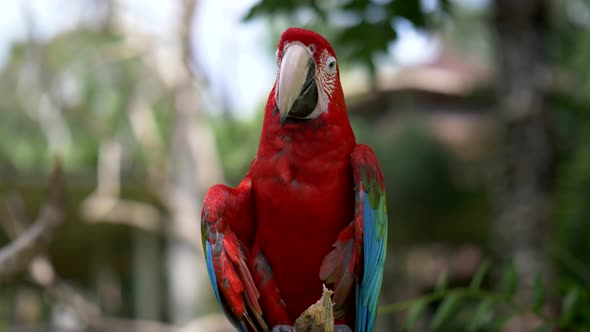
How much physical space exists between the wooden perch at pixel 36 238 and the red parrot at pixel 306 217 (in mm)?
758

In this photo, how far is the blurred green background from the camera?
6.04 ft

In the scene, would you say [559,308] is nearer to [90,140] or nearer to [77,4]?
[77,4]

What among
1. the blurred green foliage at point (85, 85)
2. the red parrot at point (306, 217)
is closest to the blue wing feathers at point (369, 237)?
the red parrot at point (306, 217)

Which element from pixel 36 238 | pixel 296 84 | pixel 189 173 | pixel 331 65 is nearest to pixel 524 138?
pixel 331 65

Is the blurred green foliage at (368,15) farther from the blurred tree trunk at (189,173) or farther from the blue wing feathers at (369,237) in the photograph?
the blurred tree trunk at (189,173)

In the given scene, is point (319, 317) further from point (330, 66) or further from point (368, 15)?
point (368, 15)

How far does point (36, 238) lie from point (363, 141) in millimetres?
4997

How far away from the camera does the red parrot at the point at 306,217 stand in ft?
3.53

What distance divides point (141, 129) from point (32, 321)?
6.80m

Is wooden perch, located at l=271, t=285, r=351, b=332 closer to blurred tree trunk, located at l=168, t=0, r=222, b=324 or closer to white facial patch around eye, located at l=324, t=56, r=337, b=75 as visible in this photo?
white facial patch around eye, located at l=324, t=56, r=337, b=75

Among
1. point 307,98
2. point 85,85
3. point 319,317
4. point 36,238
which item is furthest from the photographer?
point 85,85

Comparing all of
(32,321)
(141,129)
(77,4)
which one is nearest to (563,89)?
(141,129)

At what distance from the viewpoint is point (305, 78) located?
1047 mm

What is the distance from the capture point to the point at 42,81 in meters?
5.17
